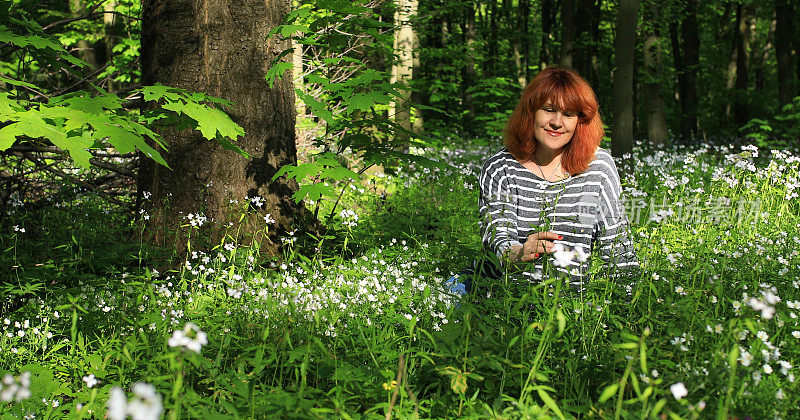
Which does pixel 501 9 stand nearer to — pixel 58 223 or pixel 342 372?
pixel 58 223

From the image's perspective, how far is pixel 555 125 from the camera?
3490 millimetres

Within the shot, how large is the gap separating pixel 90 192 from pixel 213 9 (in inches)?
93.3

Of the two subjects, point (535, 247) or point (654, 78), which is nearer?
point (535, 247)

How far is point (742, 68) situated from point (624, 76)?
14746mm

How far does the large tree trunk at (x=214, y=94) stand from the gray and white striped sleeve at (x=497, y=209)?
5.55ft

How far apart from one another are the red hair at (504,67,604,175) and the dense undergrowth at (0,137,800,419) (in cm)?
65

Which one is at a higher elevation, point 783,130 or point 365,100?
point 365,100

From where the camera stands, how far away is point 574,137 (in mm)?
3533

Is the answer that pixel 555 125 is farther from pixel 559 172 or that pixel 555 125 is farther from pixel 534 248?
pixel 534 248

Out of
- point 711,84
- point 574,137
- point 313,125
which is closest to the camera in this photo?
point 574,137

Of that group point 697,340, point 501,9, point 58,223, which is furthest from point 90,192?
point 501,9

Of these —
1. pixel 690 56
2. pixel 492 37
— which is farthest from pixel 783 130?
pixel 492 37

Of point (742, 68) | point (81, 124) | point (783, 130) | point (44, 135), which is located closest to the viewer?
point (44, 135)

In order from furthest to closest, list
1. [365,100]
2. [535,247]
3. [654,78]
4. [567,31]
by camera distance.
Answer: [567,31], [654,78], [365,100], [535,247]
